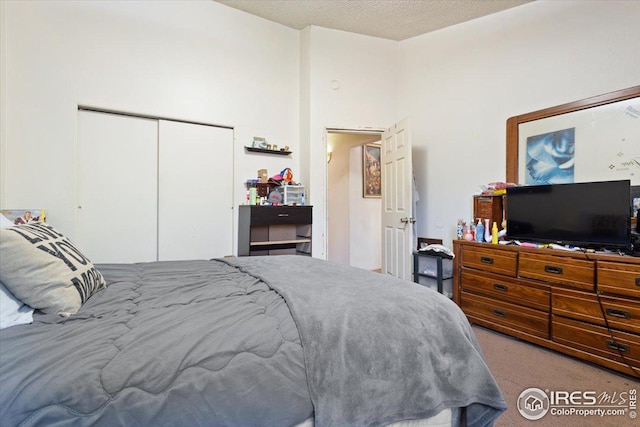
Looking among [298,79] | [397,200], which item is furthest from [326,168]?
[298,79]

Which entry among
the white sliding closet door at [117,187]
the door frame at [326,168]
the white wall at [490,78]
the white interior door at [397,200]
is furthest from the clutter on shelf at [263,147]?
the white wall at [490,78]

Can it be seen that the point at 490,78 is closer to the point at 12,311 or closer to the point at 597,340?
the point at 597,340

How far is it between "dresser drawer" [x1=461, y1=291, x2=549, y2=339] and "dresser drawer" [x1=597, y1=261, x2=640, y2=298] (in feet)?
1.42

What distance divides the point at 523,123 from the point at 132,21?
381 centimetres

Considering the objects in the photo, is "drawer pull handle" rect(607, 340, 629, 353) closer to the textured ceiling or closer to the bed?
the bed

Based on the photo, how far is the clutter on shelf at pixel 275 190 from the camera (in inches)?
137

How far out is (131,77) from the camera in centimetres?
293

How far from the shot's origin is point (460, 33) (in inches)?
137

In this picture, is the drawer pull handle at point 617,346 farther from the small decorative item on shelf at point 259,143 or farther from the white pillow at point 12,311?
the small decorative item on shelf at point 259,143

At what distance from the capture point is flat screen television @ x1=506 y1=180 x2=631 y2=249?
2.03m

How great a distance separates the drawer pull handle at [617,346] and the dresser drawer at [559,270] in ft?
1.07

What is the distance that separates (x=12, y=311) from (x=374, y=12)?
12.6 feet

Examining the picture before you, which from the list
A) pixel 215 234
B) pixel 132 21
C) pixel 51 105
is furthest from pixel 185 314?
pixel 132 21

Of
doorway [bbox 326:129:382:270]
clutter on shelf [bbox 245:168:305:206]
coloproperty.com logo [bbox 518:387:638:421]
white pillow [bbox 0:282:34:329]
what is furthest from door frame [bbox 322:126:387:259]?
white pillow [bbox 0:282:34:329]
